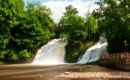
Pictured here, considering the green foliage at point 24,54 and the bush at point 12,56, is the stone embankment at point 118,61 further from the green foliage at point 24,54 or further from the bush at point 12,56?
the bush at point 12,56

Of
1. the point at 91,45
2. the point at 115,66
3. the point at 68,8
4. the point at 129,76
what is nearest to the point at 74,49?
the point at 91,45

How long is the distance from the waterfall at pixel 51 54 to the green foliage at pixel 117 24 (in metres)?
14.0

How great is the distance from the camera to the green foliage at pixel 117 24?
26081mm

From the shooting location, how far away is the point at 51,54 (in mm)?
41375

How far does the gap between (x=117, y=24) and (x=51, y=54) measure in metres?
19.2

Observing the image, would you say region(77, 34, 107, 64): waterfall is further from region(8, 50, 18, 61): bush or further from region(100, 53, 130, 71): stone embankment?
region(8, 50, 18, 61): bush

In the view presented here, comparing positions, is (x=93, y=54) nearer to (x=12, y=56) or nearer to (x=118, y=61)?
(x=118, y=61)

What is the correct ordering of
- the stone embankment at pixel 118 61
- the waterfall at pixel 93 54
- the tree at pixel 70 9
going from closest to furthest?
the stone embankment at pixel 118 61
the waterfall at pixel 93 54
the tree at pixel 70 9

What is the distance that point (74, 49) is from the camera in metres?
39.1

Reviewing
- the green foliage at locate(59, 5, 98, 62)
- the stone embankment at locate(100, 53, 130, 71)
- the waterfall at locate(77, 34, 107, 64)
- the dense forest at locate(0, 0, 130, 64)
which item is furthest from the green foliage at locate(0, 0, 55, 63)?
the stone embankment at locate(100, 53, 130, 71)

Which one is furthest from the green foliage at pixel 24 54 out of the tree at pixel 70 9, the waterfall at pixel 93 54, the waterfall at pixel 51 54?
the tree at pixel 70 9

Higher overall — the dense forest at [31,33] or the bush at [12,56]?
the dense forest at [31,33]

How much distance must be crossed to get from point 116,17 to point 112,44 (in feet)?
14.9

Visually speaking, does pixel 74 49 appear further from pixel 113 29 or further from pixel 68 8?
pixel 68 8
